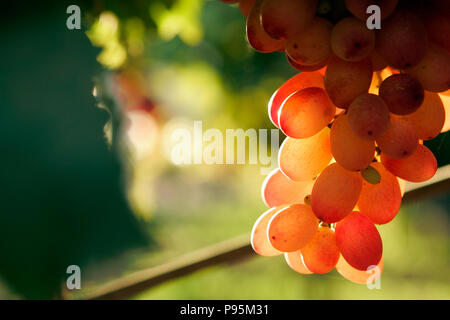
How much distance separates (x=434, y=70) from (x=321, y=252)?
0.55 feet

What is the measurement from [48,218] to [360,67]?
2.14ft

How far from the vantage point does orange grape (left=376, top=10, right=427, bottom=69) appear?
35 cm

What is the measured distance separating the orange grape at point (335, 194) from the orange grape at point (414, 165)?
3cm

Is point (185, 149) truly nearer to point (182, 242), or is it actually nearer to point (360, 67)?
point (182, 242)

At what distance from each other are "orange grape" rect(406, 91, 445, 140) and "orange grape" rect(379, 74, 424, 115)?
37mm

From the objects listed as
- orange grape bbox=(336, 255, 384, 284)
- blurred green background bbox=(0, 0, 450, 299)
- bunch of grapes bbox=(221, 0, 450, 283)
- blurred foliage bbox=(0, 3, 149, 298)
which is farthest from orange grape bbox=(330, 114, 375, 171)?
blurred foliage bbox=(0, 3, 149, 298)

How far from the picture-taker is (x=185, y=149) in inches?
38.4

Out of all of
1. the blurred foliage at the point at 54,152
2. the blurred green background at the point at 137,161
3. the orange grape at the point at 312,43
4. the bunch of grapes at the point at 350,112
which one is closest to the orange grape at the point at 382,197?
the bunch of grapes at the point at 350,112

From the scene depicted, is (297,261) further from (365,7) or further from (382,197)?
(365,7)

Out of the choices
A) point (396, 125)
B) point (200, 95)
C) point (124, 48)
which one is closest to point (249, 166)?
point (200, 95)

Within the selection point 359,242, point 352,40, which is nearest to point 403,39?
point 352,40

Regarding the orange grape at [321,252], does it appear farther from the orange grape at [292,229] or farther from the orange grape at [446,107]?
the orange grape at [446,107]

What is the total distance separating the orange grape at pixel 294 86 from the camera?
409 mm
